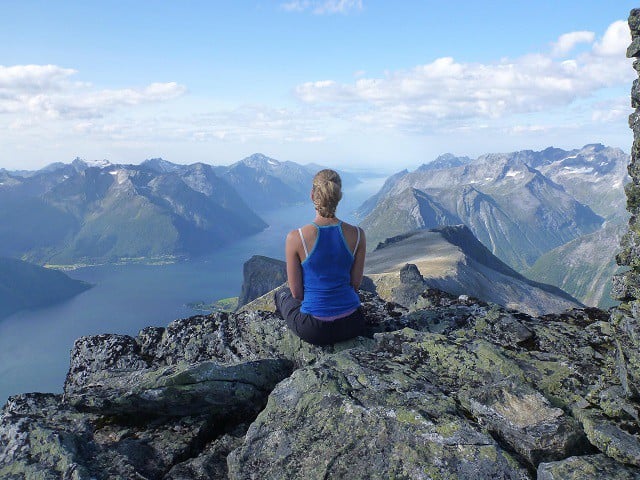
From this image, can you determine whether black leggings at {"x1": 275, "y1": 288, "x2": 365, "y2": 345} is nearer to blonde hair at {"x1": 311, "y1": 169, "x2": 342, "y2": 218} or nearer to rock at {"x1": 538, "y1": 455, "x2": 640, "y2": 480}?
blonde hair at {"x1": 311, "y1": 169, "x2": 342, "y2": 218}

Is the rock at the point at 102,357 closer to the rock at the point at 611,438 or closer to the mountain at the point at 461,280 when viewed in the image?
the rock at the point at 611,438

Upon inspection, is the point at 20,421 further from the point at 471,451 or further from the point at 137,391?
the point at 471,451

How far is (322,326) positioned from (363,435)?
441 centimetres

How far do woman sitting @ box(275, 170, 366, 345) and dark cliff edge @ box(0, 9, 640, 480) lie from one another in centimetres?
86

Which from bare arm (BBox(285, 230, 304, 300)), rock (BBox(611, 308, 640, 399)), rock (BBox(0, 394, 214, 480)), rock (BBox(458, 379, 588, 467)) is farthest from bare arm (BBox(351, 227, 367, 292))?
rock (BBox(611, 308, 640, 399))

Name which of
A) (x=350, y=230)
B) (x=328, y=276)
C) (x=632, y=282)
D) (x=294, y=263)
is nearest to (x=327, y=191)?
(x=350, y=230)

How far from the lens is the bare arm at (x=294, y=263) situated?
38.4ft

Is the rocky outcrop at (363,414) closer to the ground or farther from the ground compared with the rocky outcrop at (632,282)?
closer to the ground

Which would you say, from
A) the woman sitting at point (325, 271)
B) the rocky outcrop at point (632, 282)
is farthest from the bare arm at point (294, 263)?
the rocky outcrop at point (632, 282)

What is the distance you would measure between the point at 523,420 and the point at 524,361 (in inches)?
132

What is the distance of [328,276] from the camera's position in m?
12.3

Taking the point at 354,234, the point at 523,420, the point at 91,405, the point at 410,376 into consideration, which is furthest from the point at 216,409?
the point at 523,420

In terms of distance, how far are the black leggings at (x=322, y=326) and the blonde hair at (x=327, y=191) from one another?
10.6ft

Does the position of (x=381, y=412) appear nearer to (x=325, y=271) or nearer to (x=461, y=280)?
(x=325, y=271)
